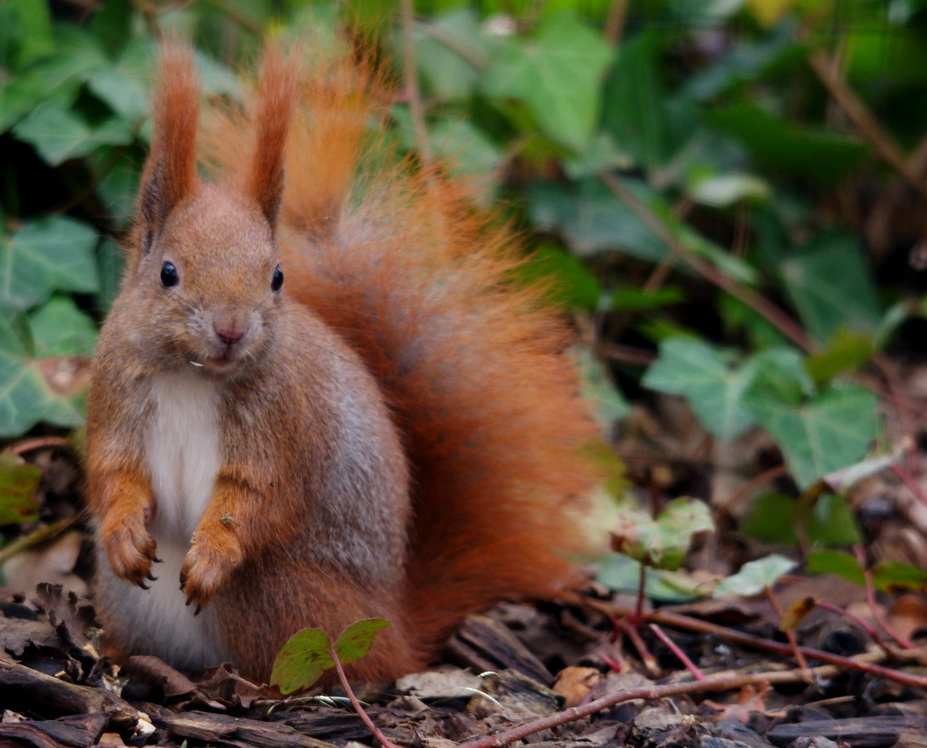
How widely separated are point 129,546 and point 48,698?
265 millimetres

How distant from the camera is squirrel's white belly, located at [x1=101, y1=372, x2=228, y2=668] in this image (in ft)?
5.81

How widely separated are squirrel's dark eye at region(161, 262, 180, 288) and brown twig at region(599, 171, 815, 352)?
195 cm


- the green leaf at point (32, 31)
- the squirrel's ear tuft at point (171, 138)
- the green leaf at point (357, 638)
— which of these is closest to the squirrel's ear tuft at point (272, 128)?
the squirrel's ear tuft at point (171, 138)

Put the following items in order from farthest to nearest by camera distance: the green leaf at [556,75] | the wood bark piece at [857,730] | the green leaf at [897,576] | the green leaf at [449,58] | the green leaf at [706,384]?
the green leaf at [449,58] → the green leaf at [556,75] → the green leaf at [706,384] → the green leaf at [897,576] → the wood bark piece at [857,730]

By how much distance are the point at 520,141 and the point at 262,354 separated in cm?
177

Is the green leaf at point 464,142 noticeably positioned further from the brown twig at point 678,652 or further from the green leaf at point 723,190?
the brown twig at point 678,652

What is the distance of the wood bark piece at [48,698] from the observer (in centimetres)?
166

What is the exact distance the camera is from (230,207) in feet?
5.79

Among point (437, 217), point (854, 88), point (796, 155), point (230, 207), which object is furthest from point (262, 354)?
point (854, 88)

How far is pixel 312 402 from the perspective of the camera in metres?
1.85

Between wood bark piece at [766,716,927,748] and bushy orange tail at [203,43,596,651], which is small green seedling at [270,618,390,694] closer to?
bushy orange tail at [203,43,596,651]

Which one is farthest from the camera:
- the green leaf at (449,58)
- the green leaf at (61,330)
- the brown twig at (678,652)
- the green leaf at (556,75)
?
the green leaf at (449,58)

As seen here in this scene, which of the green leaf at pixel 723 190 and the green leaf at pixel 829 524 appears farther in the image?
the green leaf at pixel 723 190

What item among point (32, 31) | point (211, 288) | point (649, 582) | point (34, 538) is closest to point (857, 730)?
point (649, 582)
